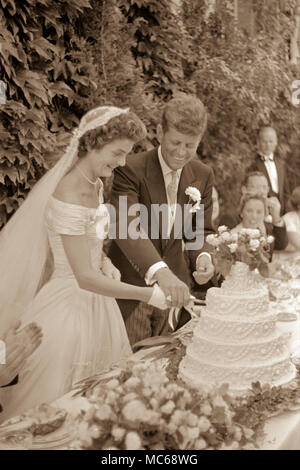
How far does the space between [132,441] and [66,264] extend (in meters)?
1.18

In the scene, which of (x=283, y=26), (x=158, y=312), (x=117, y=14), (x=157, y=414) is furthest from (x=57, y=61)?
(x=283, y=26)

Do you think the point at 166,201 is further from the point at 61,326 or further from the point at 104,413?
the point at 104,413

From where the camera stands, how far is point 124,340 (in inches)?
100

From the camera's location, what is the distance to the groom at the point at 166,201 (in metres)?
2.51

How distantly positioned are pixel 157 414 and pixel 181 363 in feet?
2.13

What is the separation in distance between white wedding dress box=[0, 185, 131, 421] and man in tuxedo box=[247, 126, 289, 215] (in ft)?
9.22

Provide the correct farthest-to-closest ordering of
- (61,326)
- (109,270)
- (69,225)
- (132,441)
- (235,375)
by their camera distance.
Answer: (109,270), (61,326), (69,225), (235,375), (132,441)

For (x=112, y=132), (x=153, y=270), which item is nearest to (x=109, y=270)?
(x=153, y=270)

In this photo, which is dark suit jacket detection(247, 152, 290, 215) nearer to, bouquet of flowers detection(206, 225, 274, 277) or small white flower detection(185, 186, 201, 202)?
small white flower detection(185, 186, 201, 202)

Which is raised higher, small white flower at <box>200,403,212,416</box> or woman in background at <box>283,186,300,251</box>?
small white flower at <box>200,403,212,416</box>

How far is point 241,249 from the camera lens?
1873 mm

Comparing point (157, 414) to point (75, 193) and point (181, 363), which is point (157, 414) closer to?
point (181, 363)

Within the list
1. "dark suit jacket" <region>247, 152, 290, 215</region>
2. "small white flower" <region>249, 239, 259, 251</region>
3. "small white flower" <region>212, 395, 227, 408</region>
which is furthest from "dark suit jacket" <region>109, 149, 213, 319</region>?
"dark suit jacket" <region>247, 152, 290, 215</region>

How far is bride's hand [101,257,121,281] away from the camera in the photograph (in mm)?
2531
